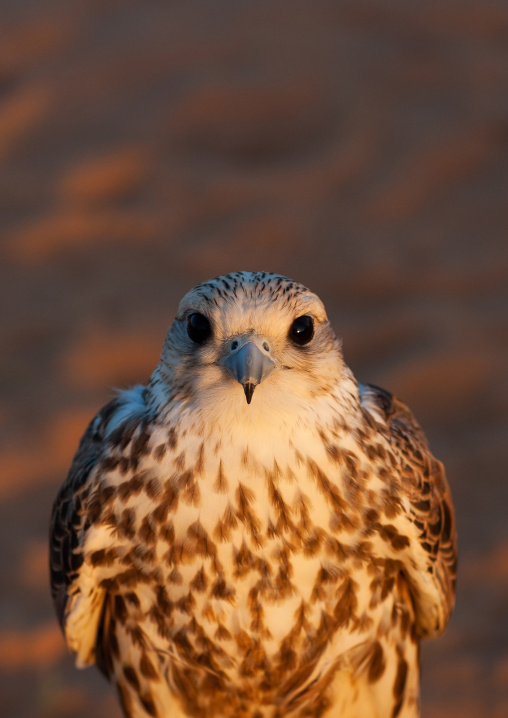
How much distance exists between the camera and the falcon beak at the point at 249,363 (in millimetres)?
2361

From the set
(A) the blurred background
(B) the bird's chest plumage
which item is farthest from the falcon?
(A) the blurred background

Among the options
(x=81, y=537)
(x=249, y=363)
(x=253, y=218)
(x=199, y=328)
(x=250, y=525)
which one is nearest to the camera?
(x=249, y=363)

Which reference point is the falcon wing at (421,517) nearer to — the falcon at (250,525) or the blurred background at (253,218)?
the falcon at (250,525)

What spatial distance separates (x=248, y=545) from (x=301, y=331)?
0.59 metres

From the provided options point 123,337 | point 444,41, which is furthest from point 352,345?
point 444,41

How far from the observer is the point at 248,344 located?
7.97 feet

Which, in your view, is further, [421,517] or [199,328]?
[421,517]

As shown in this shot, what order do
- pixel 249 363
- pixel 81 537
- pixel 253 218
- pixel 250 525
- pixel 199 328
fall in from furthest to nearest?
pixel 253 218, pixel 81 537, pixel 250 525, pixel 199 328, pixel 249 363

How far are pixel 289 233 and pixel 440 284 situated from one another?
105 centimetres

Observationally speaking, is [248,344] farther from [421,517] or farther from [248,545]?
[421,517]

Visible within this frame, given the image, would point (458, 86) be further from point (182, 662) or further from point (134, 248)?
point (182, 662)

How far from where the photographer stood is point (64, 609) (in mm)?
3051

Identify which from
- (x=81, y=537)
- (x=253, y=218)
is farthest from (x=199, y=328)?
(x=253, y=218)

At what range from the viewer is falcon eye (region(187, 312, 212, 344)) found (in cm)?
258
